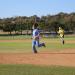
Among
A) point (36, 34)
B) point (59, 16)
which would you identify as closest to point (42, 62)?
point (36, 34)

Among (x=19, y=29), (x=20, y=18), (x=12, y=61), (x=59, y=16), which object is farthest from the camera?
(x=20, y=18)

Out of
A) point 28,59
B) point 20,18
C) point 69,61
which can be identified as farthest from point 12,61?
point 20,18

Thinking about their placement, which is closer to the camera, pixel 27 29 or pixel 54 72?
pixel 54 72

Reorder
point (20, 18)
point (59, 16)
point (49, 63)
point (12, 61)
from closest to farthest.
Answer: point (49, 63) < point (12, 61) < point (59, 16) < point (20, 18)

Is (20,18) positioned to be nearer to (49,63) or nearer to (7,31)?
(7,31)

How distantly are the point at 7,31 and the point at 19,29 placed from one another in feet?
24.4

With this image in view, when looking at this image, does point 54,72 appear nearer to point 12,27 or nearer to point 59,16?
point 12,27

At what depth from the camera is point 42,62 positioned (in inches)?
650

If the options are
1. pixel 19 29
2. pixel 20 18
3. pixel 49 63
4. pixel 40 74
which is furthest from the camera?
pixel 20 18

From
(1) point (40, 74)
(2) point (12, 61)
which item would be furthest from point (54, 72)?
(2) point (12, 61)

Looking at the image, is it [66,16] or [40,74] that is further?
[66,16]

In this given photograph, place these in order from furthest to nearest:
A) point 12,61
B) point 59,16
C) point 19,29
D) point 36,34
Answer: point 59,16
point 19,29
point 36,34
point 12,61

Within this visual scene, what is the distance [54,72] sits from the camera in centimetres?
1273

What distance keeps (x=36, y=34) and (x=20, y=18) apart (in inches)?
5459
